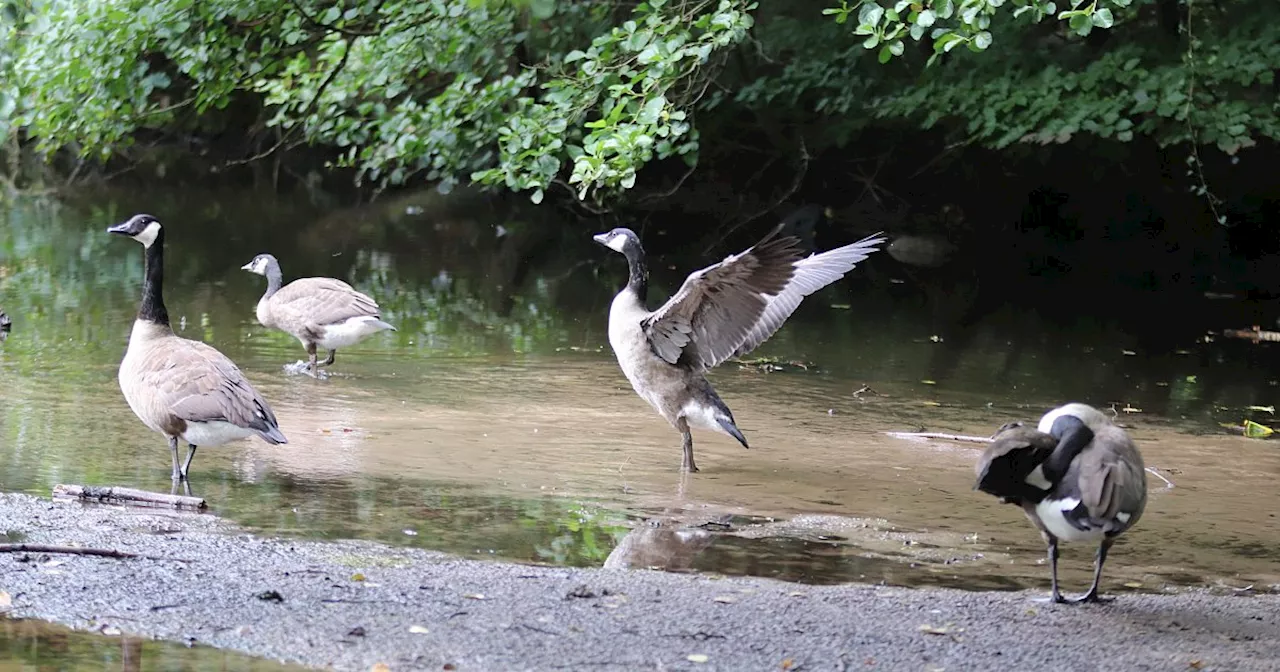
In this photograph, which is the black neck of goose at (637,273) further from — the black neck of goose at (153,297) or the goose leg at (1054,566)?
the goose leg at (1054,566)

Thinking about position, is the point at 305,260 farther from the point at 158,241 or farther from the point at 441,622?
the point at 441,622

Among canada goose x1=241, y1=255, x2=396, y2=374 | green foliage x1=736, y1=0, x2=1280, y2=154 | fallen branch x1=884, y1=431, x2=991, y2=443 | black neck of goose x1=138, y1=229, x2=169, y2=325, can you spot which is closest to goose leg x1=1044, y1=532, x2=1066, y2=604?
fallen branch x1=884, y1=431, x2=991, y2=443

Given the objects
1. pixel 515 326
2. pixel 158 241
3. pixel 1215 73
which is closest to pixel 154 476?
pixel 158 241

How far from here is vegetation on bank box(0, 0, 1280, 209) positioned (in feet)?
44.3

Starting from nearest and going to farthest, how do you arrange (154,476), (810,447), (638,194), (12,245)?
(154,476)
(810,447)
(12,245)
(638,194)

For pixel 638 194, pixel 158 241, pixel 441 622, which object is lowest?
pixel 441 622

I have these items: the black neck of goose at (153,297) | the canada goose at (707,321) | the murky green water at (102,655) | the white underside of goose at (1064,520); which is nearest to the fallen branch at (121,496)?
the black neck of goose at (153,297)

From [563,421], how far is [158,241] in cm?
286

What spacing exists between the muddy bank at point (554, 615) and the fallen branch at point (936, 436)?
3.42 metres

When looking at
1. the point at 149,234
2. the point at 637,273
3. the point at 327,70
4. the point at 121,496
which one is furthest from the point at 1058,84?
the point at 121,496

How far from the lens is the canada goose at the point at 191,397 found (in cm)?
720

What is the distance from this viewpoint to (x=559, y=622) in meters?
5.14

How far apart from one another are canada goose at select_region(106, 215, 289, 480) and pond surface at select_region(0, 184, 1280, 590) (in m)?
0.29

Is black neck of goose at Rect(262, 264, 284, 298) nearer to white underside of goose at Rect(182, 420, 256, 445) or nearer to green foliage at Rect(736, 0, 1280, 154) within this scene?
white underside of goose at Rect(182, 420, 256, 445)
